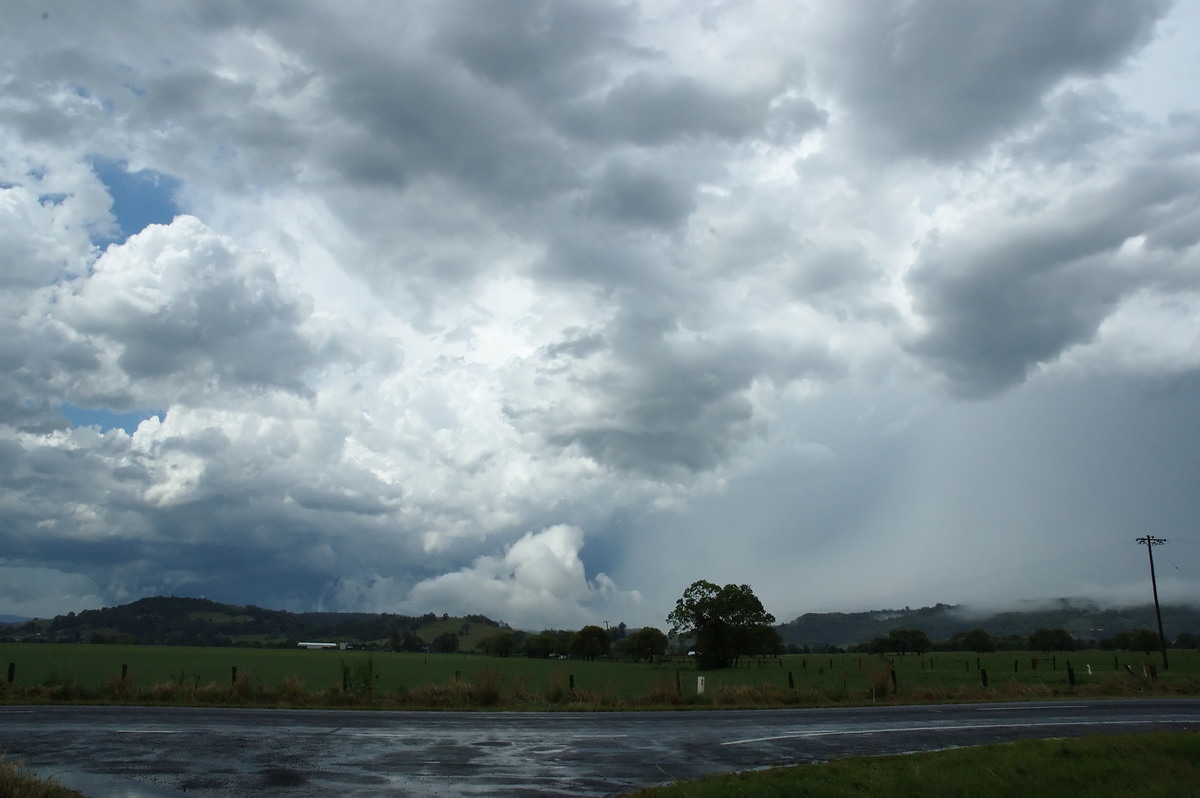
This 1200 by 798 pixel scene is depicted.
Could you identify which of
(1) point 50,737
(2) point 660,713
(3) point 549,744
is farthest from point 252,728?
(2) point 660,713

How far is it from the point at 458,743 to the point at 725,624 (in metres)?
85.5

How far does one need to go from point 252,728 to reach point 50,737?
13.3 feet

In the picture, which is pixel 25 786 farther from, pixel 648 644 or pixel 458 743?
pixel 648 644

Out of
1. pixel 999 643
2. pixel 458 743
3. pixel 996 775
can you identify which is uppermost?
pixel 996 775

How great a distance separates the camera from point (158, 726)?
19.6 m

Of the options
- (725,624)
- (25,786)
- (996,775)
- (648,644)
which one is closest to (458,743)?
(25,786)

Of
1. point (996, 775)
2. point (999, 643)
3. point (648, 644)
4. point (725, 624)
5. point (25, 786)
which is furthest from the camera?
point (999, 643)

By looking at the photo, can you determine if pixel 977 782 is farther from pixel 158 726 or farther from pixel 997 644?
pixel 997 644

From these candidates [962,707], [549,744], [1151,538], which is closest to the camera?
[549,744]

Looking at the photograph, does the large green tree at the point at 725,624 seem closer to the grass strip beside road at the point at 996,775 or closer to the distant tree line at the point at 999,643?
the distant tree line at the point at 999,643

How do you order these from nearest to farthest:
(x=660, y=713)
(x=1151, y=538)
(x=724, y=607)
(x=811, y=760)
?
(x=811, y=760), (x=660, y=713), (x=1151, y=538), (x=724, y=607)

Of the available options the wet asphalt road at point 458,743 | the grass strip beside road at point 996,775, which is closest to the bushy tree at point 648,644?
the wet asphalt road at point 458,743

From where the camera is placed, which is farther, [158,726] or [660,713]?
[660,713]

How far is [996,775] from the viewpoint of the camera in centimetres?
1228
